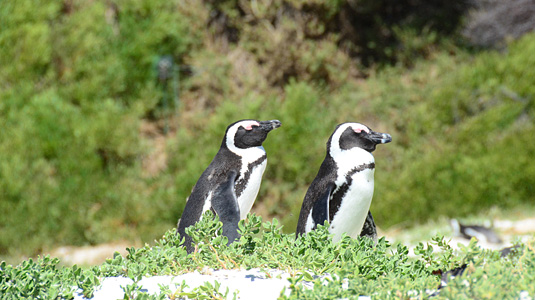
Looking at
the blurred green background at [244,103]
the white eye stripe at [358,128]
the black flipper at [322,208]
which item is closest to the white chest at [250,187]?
the black flipper at [322,208]

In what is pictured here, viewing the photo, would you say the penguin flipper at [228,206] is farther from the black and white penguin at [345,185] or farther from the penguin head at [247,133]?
the black and white penguin at [345,185]

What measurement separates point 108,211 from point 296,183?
3.37m

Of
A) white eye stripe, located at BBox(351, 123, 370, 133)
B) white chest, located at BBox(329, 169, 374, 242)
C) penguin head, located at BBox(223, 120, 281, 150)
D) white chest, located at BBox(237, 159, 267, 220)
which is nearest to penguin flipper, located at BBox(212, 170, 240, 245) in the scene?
white chest, located at BBox(237, 159, 267, 220)

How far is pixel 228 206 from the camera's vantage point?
132 inches

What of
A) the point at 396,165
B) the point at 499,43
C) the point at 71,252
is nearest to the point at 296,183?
the point at 396,165

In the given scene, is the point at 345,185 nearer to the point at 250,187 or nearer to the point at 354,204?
the point at 354,204

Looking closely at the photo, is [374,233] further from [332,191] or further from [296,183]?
[296,183]

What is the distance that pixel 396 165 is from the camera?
1202 cm

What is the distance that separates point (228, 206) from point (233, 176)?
1.01 ft

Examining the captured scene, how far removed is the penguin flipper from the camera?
324 cm

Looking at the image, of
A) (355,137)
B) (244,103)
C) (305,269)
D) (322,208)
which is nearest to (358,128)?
(355,137)

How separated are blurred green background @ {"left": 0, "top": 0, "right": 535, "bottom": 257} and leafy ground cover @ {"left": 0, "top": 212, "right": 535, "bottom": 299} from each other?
6.63 m

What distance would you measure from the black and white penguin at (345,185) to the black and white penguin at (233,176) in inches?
14.7

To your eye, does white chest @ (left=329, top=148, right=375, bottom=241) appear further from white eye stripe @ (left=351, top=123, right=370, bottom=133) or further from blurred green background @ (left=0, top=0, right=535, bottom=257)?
blurred green background @ (left=0, top=0, right=535, bottom=257)
